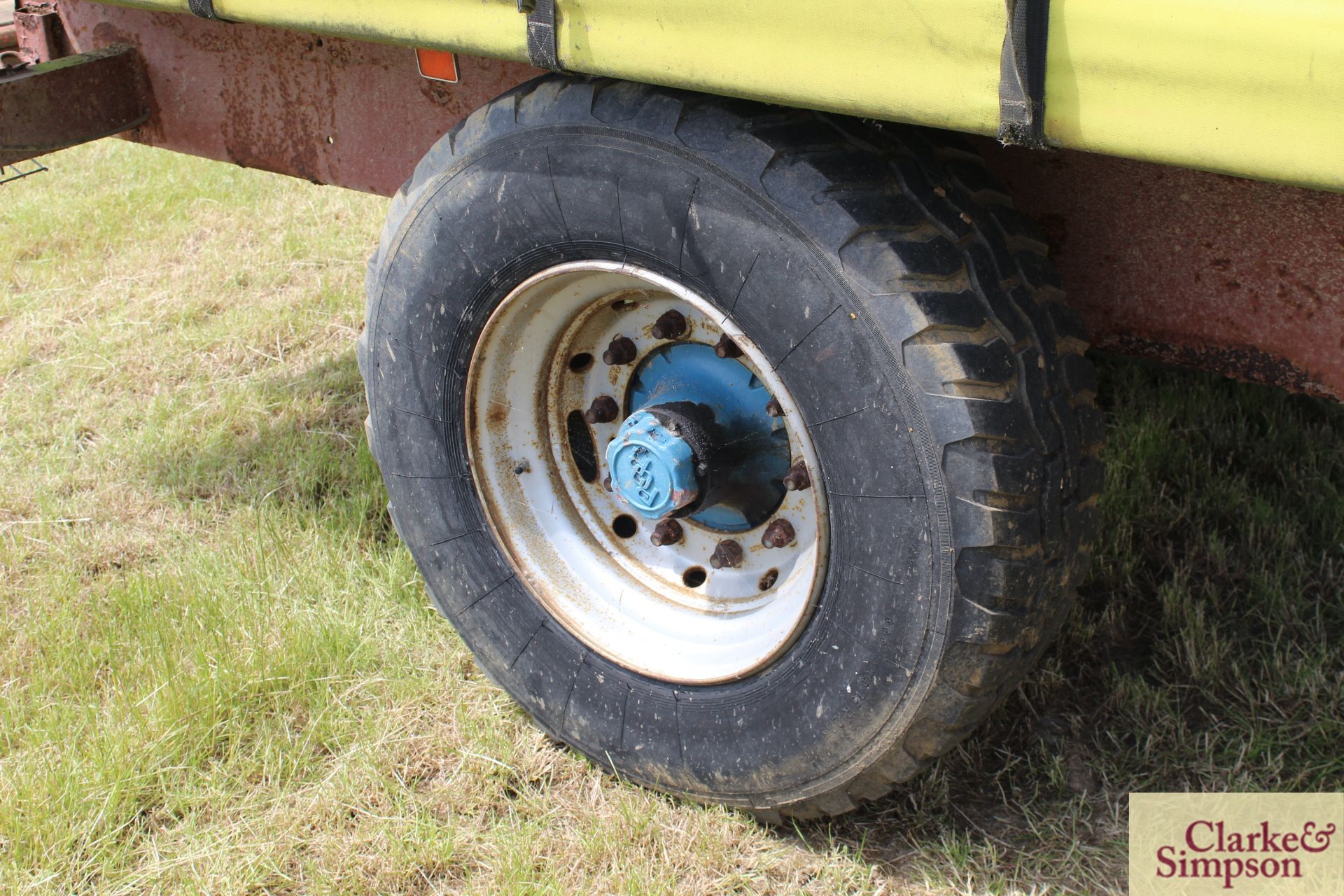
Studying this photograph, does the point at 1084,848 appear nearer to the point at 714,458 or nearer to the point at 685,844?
the point at 685,844

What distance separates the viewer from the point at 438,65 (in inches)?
84.7

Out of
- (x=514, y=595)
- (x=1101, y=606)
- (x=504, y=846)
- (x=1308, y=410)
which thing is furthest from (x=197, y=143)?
(x=1308, y=410)

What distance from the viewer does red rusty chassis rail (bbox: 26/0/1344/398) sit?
1612mm

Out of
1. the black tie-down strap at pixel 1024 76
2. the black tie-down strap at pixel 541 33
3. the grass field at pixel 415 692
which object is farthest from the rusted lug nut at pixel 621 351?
the black tie-down strap at pixel 1024 76

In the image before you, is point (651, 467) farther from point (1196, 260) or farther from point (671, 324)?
point (1196, 260)

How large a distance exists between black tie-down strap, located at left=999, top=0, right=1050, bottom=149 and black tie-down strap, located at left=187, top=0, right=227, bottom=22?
4.33 ft

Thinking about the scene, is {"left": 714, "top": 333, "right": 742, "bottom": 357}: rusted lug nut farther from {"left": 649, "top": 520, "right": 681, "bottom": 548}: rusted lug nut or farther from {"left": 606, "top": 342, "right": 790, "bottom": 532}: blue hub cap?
{"left": 649, "top": 520, "right": 681, "bottom": 548}: rusted lug nut

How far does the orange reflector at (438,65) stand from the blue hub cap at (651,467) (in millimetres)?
702

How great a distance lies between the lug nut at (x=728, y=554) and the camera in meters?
2.10

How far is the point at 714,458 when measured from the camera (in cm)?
200

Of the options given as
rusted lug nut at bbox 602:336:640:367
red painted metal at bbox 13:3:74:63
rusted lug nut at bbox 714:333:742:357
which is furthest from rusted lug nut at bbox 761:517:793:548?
red painted metal at bbox 13:3:74:63

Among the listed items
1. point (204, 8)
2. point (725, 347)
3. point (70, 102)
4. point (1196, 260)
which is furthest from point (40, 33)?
point (1196, 260)

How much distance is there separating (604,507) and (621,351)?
309 mm

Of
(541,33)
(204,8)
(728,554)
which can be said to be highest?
(204,8)
